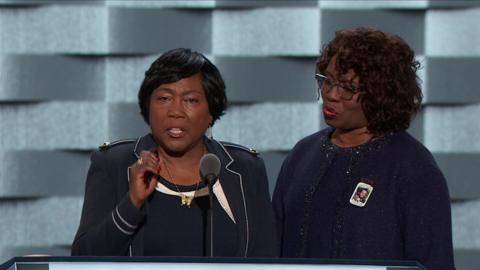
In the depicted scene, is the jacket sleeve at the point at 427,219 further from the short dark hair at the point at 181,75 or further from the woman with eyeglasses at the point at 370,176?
the short dark hair at the point at 181,75

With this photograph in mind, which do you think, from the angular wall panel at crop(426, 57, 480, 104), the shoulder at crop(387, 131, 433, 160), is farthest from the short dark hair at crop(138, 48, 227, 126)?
the angular wall panel at crop(426, 57, 480, 104)

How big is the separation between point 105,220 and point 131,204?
68 millimetres

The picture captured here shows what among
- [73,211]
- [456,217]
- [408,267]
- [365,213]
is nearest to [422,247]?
[365,213]

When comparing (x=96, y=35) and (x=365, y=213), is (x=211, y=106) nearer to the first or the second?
(x=365, y=213)

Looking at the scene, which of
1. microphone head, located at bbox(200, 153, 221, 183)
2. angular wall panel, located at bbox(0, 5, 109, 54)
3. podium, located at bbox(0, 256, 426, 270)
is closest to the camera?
podium, located at bbox(0, 256, 426, 270)

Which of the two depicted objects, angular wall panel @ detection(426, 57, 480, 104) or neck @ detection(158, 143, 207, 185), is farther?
angular wall panel @ detection(426, 57, 480, 104)

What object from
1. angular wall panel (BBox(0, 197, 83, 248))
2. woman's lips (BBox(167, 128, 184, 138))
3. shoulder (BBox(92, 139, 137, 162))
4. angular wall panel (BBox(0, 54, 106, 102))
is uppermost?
angular wall panel (BBox(0, 54, 106, 102))

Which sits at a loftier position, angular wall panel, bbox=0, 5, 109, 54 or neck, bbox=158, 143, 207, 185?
angular wall panel, bbox=0, 5, 109, 54

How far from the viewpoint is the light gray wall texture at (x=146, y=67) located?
3213 millimetres

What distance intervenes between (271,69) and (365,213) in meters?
1.14

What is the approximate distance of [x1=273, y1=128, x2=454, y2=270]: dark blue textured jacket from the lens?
2.16 meters

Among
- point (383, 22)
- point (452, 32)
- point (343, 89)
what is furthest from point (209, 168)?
point (452, 32)

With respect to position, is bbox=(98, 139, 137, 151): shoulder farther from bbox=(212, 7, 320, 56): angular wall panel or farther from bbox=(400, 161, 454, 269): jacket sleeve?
bbox=(212, 7, 320, 56): angular wall panel

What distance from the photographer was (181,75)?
2170mm
